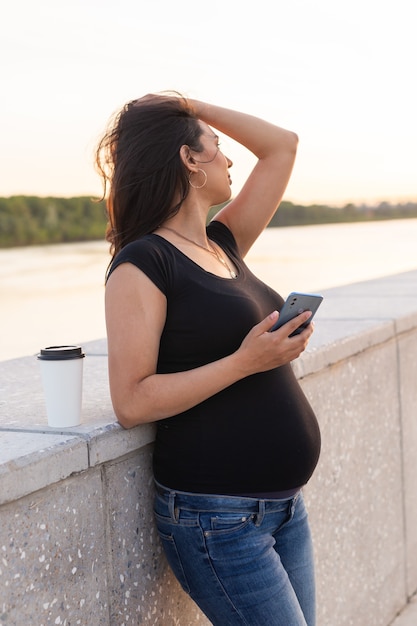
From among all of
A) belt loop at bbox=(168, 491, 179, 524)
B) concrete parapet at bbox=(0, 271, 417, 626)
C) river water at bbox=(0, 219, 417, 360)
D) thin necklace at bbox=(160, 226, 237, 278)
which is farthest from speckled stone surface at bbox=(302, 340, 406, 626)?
river water at bbox=(0, 219, 417, 360)

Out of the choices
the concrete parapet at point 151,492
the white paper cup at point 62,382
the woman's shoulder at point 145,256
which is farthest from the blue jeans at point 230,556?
the woman's shoulder at point 145,256

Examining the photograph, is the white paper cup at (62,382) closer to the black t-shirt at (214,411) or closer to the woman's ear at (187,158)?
the black t-shirt at (214,411)

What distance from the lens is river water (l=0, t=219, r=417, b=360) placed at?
35.9 feet

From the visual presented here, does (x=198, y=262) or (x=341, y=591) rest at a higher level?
(x=198, y=262)

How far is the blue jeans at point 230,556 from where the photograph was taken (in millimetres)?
2141

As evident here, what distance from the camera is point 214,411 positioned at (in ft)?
→ 7.30

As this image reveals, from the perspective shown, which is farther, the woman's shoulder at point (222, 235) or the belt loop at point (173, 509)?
the woman's shoulder at point (222, 235)

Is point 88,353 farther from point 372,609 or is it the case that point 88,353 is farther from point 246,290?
point 372,609

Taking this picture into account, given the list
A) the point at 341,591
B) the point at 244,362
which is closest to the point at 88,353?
the point at 341,591

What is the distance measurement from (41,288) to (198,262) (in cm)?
1411

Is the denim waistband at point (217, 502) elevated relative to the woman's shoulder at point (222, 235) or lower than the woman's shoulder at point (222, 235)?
lower

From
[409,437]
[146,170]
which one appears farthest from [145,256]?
[409,437]

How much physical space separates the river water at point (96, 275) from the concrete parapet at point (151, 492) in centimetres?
415

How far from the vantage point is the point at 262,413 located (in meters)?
2.25
